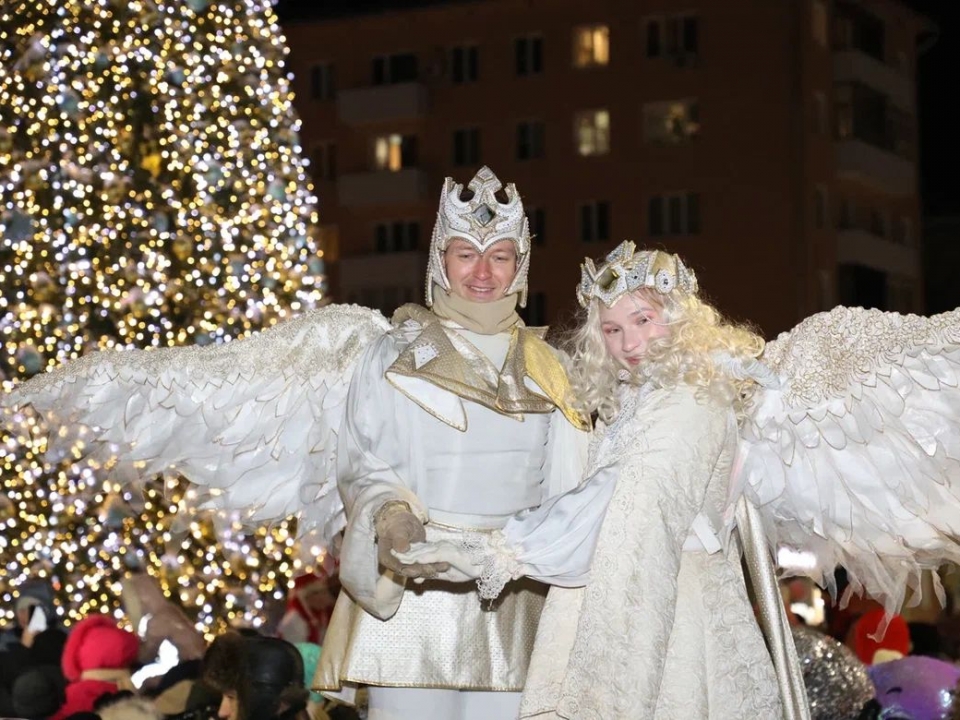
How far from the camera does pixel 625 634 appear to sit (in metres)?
3.95

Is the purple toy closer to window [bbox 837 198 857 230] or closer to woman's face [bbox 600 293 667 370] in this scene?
woman's face [bbox 600 293 667 370]

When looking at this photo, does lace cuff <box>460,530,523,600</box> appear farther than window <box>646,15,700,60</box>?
No

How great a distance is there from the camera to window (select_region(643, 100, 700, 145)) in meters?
27.5

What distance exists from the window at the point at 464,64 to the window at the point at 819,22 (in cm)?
577

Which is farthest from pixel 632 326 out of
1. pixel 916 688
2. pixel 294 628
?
pixel 294 628

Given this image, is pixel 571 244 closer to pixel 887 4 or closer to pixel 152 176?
pixel 887 4

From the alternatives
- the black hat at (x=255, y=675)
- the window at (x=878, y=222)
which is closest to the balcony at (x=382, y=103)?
the window at (x=878, y=222)

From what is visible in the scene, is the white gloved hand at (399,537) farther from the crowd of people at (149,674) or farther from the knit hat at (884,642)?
the knit hat at (884,642)

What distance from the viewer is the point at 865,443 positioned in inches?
178

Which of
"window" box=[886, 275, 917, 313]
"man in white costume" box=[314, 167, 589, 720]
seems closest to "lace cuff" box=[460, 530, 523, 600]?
"man in white costume" box=[314, 167, 589, 720]

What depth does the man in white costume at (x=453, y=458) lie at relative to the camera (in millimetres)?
4684

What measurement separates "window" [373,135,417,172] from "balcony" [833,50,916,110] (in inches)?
298

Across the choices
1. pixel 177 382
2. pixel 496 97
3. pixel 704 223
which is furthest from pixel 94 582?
pixel 496 97

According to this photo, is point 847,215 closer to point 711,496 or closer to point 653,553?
point 711,496
